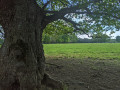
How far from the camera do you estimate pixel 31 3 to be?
4.17m

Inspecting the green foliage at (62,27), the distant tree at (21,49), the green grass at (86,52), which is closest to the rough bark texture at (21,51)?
the distant tree at (21,49)

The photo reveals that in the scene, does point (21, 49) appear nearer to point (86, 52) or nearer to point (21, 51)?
point (21, 51)

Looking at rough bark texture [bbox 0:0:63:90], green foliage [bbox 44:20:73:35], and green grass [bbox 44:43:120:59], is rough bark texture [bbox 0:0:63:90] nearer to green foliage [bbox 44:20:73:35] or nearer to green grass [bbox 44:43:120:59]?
green foliage [bbox 44:20:73:35]

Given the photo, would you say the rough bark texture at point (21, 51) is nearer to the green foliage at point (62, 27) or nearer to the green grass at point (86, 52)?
the green foliage at point (62, 27)

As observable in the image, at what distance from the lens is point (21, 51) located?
3570 mm

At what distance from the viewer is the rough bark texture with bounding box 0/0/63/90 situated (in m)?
3.39

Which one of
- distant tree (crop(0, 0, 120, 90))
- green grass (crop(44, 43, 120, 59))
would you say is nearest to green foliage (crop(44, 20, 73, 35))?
distant tree (crop(0, 0, 120, 90))

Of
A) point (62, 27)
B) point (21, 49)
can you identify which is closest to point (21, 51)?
point (21, 49)

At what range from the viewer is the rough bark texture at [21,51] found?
3394 mm

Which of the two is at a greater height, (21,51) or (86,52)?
(21,51)

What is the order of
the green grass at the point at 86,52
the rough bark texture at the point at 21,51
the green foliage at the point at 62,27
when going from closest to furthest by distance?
Answer: the rough bark texture at the point at 21,51
the green foliage at the point at 62,27
the green grass at the point at 86,52

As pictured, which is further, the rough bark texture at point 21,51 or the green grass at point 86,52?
the green grass at point 86,52

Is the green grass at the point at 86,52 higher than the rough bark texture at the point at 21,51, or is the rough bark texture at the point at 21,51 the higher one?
the rough bark texture at the point at 21,51

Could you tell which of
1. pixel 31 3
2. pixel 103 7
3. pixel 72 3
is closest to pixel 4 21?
pixel 31 3
